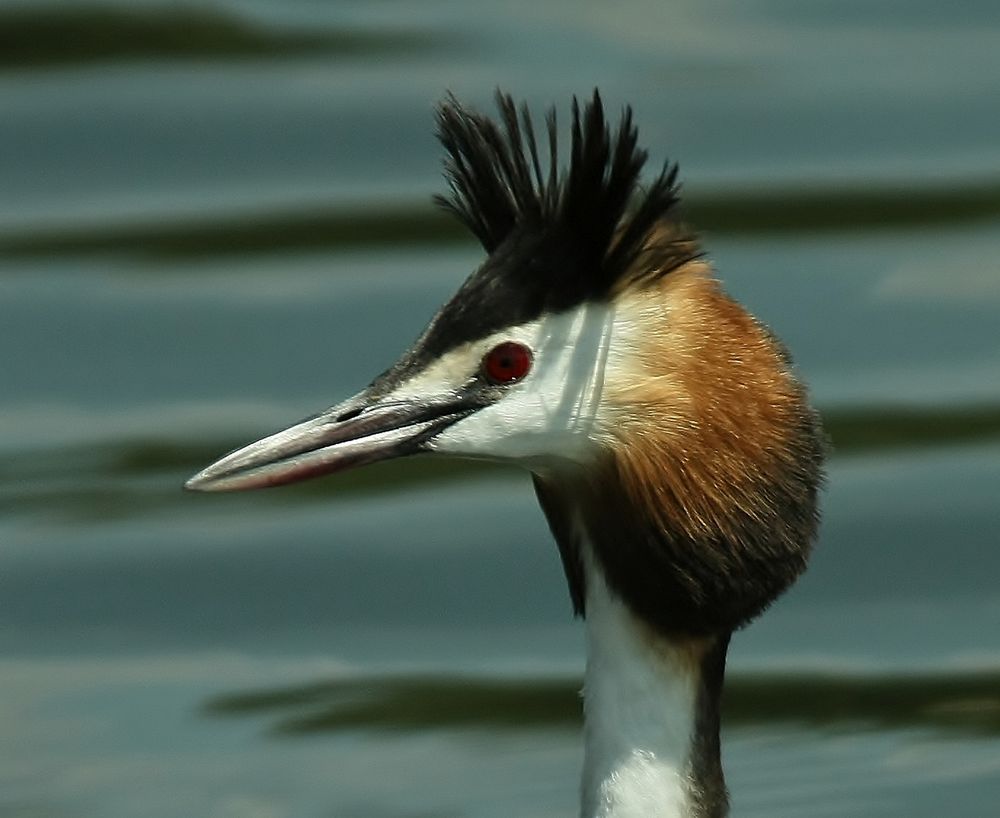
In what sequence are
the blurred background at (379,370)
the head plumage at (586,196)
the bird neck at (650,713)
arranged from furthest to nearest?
the blurred background at (379,370) < the bird neck at (650,713) < the head plumage at (586,196)

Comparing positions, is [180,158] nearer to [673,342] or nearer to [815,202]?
[815,202]

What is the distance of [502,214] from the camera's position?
237 inches

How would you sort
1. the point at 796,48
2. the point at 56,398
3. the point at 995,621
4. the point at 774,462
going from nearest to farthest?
the point at 774,462
the point at 995,621
the point at 56,398
the point at 796,48

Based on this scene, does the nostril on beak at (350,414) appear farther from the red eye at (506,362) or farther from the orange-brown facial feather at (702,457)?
the orange-brown facial feather at (702,457)

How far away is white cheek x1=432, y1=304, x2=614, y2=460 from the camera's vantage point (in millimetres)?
5848

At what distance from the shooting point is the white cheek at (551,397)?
19.2ft

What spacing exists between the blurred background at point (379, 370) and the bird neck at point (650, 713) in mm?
1943

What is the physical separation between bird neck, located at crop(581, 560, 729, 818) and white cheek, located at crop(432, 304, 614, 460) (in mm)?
344

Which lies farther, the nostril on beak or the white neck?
the white neck

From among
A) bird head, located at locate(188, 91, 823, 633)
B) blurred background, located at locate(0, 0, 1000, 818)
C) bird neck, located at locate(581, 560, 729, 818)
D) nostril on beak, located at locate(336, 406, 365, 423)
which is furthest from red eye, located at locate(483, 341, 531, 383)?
blurred background, located at locate(0, 0, 1000, 818)

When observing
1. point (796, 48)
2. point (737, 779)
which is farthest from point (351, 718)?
point (796, 48)

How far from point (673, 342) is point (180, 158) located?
5.41 meters

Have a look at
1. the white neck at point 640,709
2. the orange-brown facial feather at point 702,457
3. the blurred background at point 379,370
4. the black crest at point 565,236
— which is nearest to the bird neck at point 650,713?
the white neck at point 640,709

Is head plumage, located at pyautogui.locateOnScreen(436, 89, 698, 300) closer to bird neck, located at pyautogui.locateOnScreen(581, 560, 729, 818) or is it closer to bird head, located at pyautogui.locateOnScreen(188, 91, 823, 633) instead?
bird head, located at pyautogui.locateOnScreen(188, 91, 823, 633)
